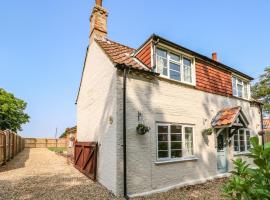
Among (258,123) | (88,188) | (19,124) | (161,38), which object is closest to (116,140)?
(88,188)

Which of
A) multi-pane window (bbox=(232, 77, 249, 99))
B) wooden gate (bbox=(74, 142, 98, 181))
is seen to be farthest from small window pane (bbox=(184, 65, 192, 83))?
wooden gate (bbox=(74, 142, 98, 181))

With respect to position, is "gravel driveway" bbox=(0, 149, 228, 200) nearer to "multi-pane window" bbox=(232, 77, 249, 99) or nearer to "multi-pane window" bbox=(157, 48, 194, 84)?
"multi-pane window" bbox=(157, 48, 194, 84)

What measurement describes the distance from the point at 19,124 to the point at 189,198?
151 feet

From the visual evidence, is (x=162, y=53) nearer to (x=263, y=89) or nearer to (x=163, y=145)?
(x=163, y=145)

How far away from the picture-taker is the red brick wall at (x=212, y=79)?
11.5 m

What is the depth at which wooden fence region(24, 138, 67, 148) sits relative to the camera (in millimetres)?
40688

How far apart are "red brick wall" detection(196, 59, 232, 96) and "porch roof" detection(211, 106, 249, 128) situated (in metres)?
1.45

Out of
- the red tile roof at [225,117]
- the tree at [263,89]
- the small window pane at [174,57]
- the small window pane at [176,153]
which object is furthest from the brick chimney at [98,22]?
the tree at [263,89]

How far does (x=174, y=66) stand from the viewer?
1056 cm

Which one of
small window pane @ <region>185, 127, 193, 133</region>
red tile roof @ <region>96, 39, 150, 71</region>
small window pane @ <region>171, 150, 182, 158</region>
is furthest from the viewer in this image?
small window pane @ <region>185, 127, 193, 133</region>

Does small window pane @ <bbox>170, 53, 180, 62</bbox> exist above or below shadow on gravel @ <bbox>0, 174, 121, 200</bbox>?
above

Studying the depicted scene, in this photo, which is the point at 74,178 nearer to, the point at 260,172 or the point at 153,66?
the point at 153,66

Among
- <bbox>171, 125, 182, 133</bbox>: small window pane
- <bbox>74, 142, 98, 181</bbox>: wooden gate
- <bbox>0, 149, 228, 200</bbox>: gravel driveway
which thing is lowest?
<bbox>0, 149, 228, 200</bbox>: gravel driveway

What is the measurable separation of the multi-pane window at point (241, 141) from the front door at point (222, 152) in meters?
1.37
